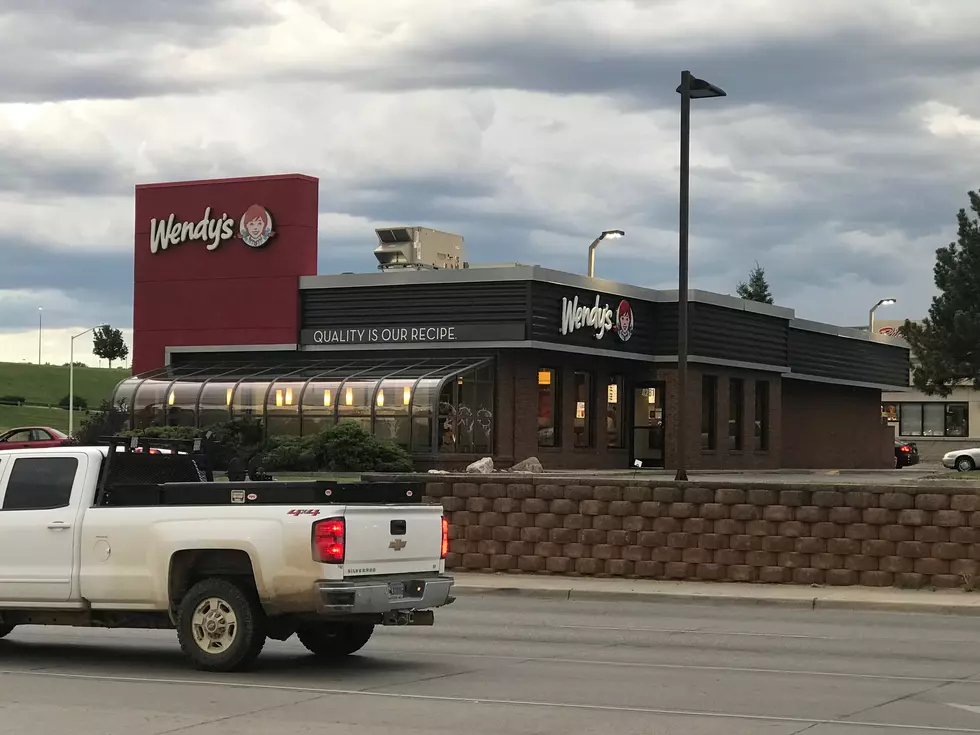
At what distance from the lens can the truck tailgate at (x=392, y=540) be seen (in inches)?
470

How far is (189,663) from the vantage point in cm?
1284

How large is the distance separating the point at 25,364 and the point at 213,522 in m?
162

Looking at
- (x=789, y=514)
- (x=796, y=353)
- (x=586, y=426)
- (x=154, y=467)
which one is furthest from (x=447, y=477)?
(x=796, y=353)

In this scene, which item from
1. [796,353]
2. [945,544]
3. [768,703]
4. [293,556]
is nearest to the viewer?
[768,703]

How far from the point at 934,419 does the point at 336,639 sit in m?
80.7

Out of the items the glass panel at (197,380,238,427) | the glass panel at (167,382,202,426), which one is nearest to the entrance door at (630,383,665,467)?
the glass panel at (197,380,238,427)

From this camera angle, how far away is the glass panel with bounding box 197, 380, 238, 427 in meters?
45.3

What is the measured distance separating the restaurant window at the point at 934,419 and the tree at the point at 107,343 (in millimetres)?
93957

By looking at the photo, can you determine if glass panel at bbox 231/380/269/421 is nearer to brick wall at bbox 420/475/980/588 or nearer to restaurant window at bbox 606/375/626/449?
restaurant window at bbox 606/375/626/449

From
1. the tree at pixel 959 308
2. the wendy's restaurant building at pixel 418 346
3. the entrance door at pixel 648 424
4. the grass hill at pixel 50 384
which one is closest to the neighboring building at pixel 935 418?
the tree at pixel 959 308

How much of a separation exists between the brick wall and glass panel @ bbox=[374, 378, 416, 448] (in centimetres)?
1859

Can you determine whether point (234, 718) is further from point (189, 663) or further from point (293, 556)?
point (189, 663)

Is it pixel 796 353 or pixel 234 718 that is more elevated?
pixel 796 353

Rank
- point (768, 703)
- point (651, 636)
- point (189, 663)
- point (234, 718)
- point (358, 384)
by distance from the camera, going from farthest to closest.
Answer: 1. point (358, 384)
2. point (651, 636)
3. point (189, 663)
4. point (768, 703)
5. point (234, 718)
